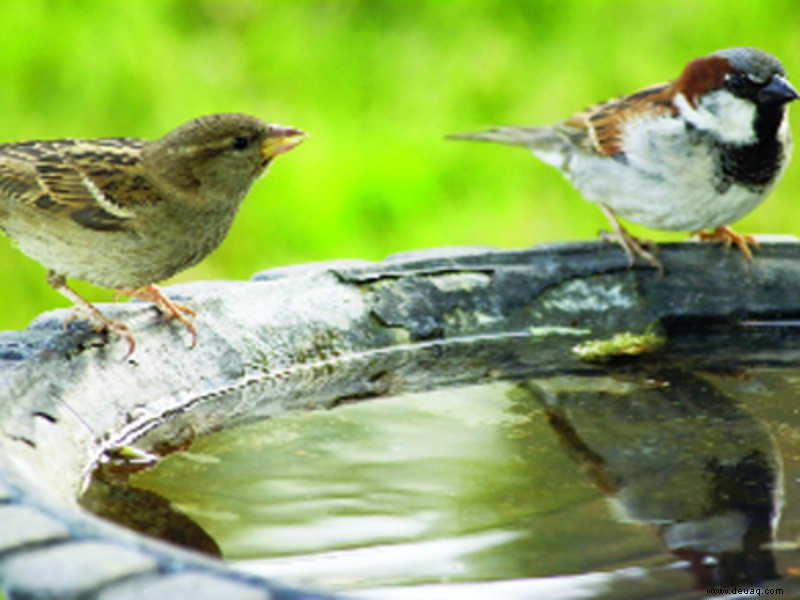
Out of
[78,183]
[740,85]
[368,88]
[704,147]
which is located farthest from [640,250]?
[368,88]

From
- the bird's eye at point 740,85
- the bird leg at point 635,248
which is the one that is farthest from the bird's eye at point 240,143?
the bird's eye at point 740,85

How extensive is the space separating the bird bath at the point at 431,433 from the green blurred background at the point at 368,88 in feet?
5.73

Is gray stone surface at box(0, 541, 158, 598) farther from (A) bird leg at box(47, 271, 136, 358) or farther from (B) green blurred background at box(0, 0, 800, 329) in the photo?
(B) green blurred background at box(0, 0, 800, 329)

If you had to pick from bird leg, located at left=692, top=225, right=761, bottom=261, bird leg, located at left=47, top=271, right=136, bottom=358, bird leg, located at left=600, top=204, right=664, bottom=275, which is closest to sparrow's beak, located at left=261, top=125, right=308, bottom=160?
bird leg, located at left=47, top=271, right=136, bottom=358

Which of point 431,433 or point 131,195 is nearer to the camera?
point 431,433

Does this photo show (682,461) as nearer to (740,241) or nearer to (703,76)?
(740,241)

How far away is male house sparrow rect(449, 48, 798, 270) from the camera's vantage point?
3414 mm

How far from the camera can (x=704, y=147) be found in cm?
348

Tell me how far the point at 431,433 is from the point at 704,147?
1.42 meters

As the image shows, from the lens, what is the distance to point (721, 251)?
308 cm

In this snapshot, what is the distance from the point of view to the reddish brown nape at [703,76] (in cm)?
346

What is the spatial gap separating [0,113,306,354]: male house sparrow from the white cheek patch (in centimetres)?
134

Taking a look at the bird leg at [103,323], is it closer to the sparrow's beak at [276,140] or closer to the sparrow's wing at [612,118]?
the sparrow's beak at [276,140]

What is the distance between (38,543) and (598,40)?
4433 mm
